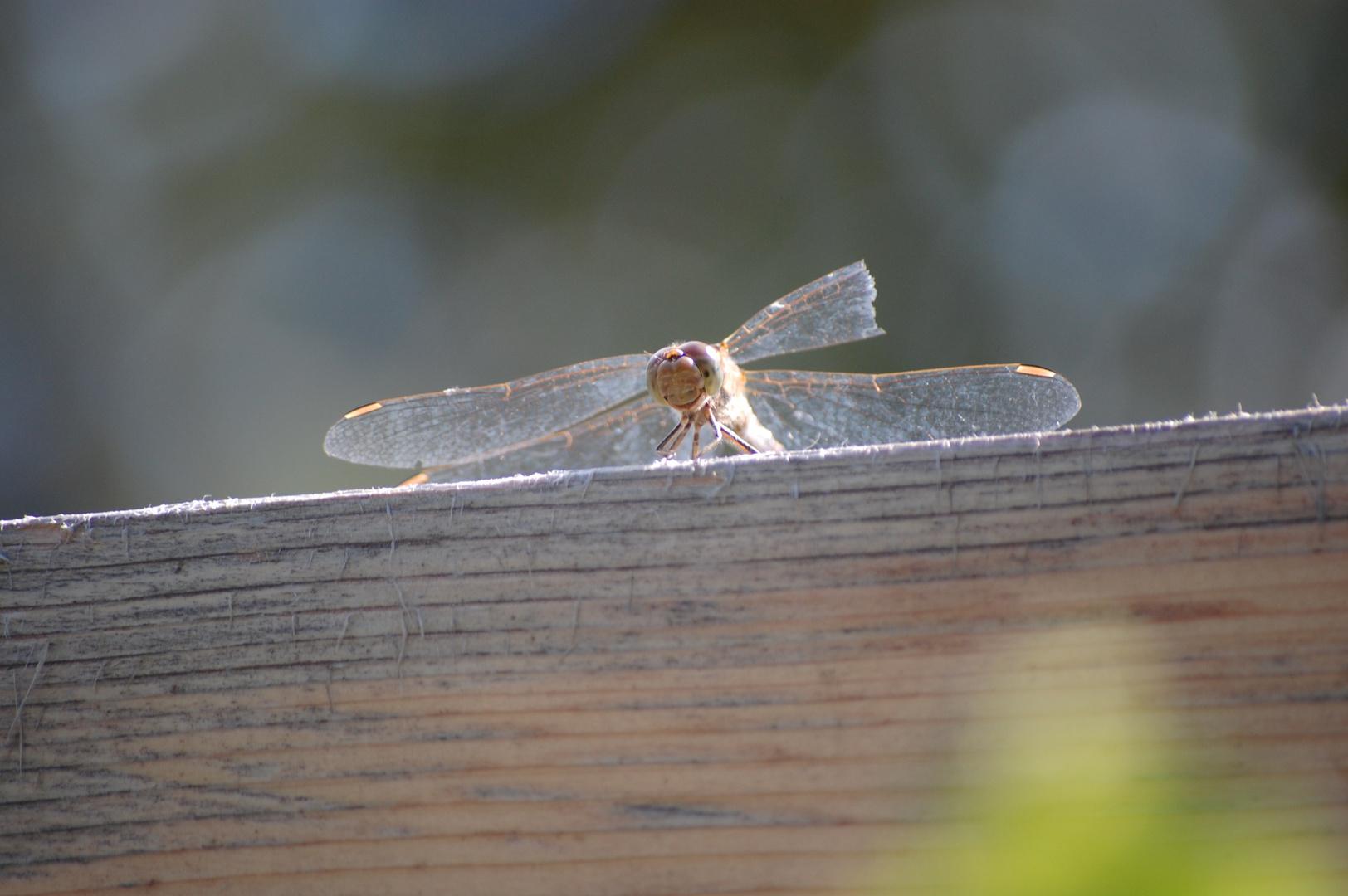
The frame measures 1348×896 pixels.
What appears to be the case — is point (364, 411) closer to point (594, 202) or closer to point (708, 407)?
point (708, 407)

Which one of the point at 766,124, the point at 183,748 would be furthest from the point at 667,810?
the point at 766,124

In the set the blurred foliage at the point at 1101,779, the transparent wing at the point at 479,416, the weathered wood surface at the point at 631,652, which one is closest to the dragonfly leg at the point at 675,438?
the transparent wing at the point at 479,416

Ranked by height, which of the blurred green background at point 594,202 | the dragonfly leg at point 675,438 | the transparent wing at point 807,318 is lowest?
the dragonfly leg at point 675,438

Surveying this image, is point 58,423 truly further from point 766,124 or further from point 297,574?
point 297,574

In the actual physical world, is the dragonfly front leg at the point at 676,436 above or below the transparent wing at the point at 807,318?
below

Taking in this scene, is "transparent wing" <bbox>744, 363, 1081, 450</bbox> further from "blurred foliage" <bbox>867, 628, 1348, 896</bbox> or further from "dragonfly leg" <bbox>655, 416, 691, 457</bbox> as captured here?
"blurred foliage" <bbox>867, 628, 1348, 896</bbox>

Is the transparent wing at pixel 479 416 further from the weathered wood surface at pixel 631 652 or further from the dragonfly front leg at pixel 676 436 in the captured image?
the weathered wood surface at pixel 631 652
